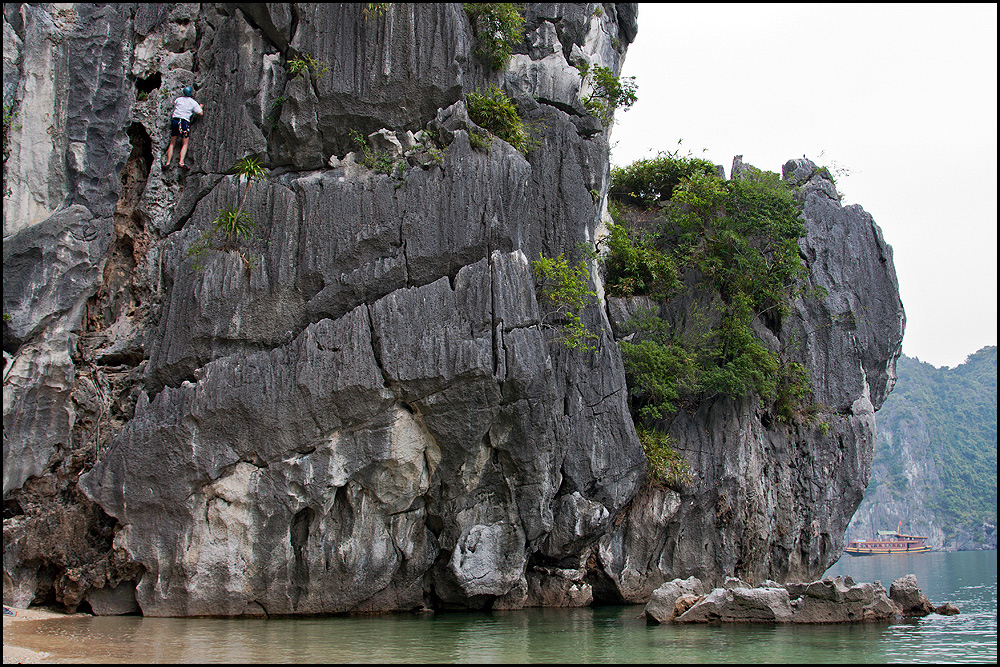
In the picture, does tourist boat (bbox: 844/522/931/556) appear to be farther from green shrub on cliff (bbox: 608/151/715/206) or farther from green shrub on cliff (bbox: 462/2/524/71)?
green shrub on cliff (bbox: 462/2/524/71)

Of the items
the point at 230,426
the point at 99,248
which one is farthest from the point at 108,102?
the point at 230,426

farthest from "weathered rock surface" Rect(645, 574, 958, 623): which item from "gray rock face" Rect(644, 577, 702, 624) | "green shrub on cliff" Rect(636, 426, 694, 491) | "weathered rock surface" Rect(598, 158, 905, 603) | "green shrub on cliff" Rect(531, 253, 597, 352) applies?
"green shrub on cliff" Rect(531, 253, 597, 352)

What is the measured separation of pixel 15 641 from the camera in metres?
9.31

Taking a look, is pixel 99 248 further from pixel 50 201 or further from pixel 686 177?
pixel 686 177

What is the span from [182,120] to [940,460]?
3220 inches

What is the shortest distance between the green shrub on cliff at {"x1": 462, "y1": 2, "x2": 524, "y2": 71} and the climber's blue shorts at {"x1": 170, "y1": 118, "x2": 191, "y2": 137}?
21.7 ft

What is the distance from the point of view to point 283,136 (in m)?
15.0

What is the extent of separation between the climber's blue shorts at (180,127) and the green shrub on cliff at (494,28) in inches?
261

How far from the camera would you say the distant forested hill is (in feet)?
227

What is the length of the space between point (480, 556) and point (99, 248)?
32.2 feet

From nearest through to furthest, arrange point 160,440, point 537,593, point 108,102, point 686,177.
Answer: point 160,440 → point 108,102 → point 537,593 → point 686,177

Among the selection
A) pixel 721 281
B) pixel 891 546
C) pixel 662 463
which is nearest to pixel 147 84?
pixel 662 463

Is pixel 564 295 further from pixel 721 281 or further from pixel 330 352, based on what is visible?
pixel 721 281

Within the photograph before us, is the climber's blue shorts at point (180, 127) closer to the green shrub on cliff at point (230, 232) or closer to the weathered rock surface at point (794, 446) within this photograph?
the green shrub on cliff at point (230, 232)
